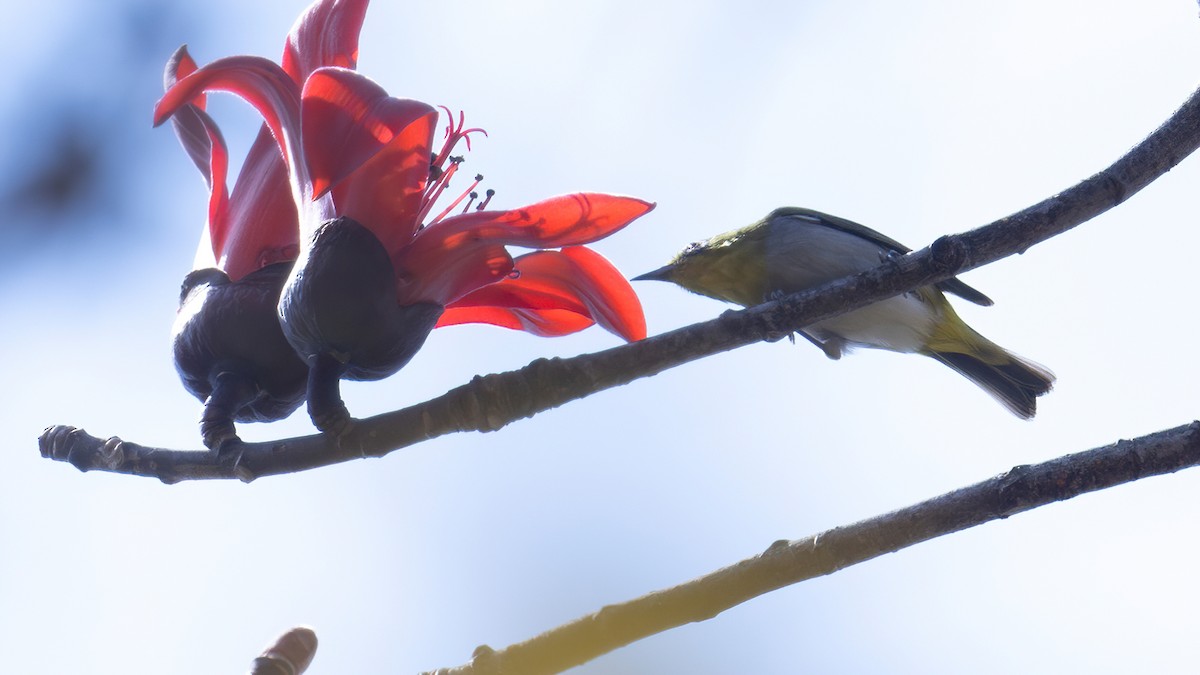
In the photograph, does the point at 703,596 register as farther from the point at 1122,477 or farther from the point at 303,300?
the point at 303,300

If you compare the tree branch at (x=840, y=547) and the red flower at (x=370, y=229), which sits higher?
the red flower at (x=370, y=229)

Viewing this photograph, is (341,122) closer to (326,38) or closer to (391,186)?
(391,186)

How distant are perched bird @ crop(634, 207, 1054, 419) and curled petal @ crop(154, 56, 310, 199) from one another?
120 inches

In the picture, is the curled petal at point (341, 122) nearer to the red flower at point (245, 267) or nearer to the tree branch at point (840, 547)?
the red flower at point (245, 267)

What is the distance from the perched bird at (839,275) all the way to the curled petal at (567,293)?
271 centimetres

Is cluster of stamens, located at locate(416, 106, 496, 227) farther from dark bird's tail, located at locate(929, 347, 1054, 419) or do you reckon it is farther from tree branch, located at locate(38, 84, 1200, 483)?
dark bird's tail, located at locate(929, 347, 1054, 419)

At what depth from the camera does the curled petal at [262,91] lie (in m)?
1.48

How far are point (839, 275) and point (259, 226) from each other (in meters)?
3.03

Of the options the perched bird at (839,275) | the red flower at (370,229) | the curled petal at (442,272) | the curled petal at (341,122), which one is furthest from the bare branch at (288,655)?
the perched bird at (839,275)

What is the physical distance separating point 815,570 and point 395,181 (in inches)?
32.8

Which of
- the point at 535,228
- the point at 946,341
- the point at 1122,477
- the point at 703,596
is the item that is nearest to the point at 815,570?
the point at 703,596

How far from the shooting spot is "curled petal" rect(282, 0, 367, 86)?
5.42ft

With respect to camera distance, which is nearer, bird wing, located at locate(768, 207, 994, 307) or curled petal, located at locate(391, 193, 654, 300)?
curled petal, located at locate(391, 193, 654, 300)

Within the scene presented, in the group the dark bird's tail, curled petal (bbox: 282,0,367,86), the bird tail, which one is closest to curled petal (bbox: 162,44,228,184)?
curled petal (bbox: 282,0,367,86)
